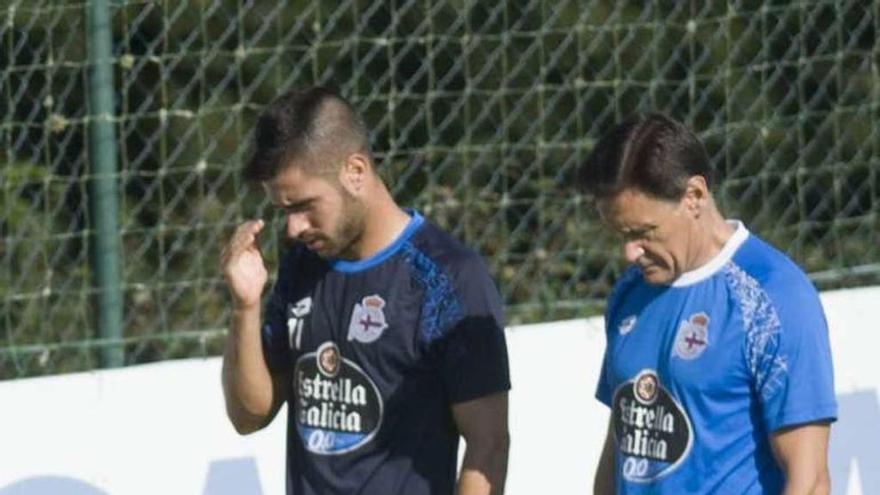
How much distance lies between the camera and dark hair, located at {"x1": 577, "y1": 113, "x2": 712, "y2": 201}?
4660mm

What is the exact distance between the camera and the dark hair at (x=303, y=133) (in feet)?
16.4

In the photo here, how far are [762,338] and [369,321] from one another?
0.82 meters

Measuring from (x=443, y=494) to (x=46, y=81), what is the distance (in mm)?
2190

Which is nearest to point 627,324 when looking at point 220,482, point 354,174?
point 354,174

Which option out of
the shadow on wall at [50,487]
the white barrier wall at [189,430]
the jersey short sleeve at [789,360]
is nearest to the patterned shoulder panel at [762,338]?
the jersey short sleeve at [789,360]

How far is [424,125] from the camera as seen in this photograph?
724cm

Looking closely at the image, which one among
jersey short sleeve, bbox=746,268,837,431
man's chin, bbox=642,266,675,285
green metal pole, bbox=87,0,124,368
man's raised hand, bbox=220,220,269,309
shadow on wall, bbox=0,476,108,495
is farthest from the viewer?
green metal pole, bbox=87,0,124,368

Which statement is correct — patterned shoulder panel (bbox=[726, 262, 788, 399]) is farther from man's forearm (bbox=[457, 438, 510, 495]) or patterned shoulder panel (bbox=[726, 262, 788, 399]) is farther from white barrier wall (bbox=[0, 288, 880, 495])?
white barrier wall (bbox=[0, 288, 880, 495])

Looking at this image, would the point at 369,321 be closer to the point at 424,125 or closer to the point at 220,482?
the point at 220,482

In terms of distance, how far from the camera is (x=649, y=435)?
15.7ft

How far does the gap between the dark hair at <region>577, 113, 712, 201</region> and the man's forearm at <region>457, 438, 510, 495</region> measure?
1.85ft

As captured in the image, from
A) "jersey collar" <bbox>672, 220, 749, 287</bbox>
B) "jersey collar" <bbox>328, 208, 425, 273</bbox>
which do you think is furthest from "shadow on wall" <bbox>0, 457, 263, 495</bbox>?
"jersey collar" <bbox>672, 220, 749, 287</bbox>

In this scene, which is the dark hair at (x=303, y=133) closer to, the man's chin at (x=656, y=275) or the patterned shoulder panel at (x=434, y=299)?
the patterned shoulder panel at (x=434, y=299)

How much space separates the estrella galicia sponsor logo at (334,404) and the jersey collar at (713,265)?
2.20ft
